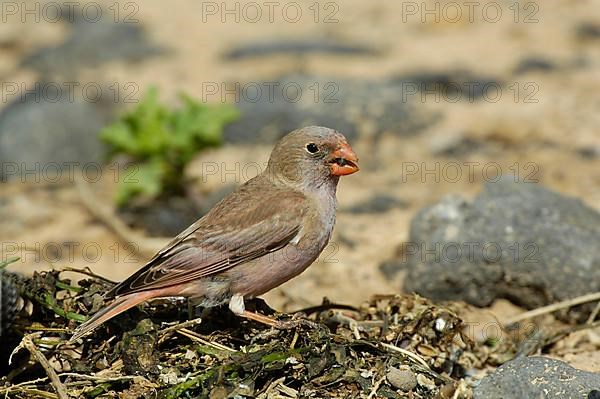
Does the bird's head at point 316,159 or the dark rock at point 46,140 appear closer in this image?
the bird's head at point 316,159

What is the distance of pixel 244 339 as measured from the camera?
473 centimetres

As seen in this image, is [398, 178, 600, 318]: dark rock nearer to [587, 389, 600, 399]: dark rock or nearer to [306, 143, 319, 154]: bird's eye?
[306, 143, 319, 154]: bird's eye

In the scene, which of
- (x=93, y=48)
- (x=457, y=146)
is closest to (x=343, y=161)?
(x=457, y=146)

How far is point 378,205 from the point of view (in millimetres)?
7602

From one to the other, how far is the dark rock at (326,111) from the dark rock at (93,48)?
210 centimetres

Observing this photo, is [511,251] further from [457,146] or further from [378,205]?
[457,146]

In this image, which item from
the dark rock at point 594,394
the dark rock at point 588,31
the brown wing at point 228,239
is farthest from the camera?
the dark rock at point 588,31

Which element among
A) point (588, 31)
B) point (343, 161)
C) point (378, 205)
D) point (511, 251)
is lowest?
point (378, 205)

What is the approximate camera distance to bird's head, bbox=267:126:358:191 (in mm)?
5160

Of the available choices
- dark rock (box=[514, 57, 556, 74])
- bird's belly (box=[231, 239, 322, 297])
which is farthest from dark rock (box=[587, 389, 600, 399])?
dark rock (box=[514, 57, 556, 74])

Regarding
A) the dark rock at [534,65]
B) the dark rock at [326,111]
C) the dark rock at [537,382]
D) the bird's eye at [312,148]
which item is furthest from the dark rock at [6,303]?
the dark rock at [534,65]

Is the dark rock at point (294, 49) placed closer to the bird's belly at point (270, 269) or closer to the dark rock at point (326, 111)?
the dark rock at point (326, 111)

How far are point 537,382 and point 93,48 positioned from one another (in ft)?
25.4

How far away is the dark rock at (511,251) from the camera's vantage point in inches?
229
